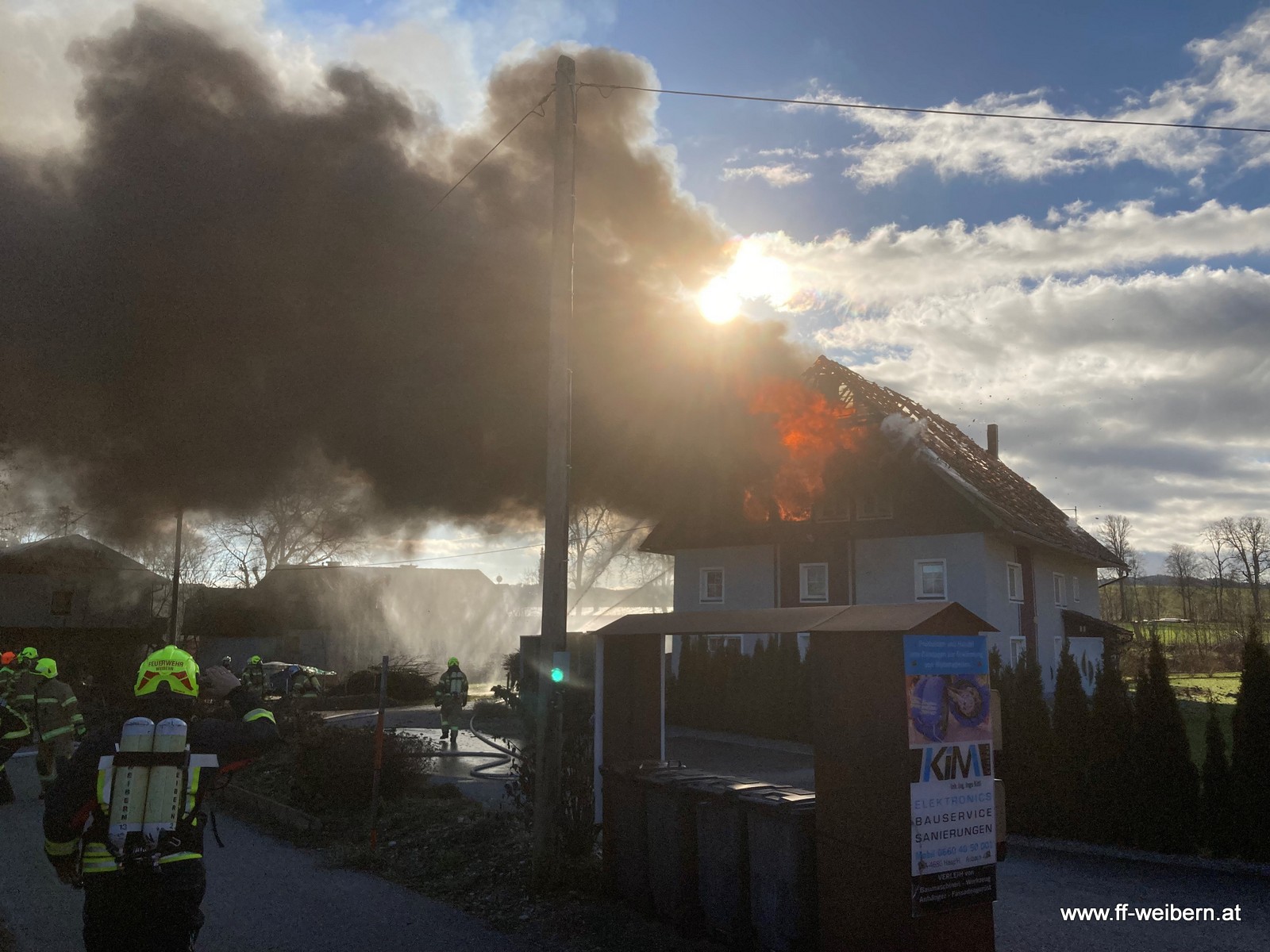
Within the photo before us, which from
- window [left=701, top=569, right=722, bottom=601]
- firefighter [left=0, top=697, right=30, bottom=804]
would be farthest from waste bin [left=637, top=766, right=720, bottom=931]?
window [left=701, top=569, right=722, bottom=601]

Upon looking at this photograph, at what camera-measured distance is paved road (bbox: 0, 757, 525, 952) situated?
5715 millimetres

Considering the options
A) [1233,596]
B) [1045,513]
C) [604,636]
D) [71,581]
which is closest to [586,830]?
[604,636]

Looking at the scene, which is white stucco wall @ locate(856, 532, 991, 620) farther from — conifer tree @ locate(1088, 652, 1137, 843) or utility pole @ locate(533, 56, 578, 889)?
utility pole @ locate(533, 56, 578, 889)

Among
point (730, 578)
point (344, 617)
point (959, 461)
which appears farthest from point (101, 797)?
point (344, 617)

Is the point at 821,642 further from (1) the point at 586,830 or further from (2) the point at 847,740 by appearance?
(1) the point at 586,830

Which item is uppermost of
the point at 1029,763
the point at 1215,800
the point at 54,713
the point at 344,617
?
the point at 344,617

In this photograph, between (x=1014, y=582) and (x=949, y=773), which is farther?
(x=1014, y=582)

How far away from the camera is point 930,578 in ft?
68.9

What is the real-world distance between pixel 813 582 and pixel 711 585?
10.3ft

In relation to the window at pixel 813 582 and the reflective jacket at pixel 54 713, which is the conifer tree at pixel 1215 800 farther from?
the window at pixel 813 582

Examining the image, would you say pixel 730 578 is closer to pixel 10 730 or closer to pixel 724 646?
pixel 724 646

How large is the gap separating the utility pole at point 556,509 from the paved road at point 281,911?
2.77ft

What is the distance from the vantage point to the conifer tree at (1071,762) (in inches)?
376

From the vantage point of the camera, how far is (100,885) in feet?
12.1
